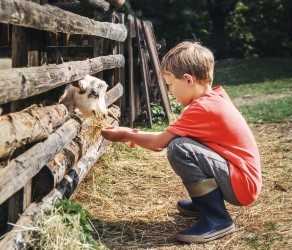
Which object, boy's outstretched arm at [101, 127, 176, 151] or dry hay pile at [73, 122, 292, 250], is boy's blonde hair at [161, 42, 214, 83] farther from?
dry hay pile at [73, 122, 292, 250]

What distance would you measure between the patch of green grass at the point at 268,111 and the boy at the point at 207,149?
4.97 metres

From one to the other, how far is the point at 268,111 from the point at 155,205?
211 inches

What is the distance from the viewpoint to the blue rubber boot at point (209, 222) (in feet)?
10.8

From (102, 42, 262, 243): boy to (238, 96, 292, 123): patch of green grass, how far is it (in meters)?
4.97

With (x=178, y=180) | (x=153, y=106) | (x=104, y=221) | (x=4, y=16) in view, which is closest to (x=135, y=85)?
(x=153, y=106)

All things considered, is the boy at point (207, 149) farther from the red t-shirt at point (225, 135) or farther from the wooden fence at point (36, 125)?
the wooden fence at point (36, 125)

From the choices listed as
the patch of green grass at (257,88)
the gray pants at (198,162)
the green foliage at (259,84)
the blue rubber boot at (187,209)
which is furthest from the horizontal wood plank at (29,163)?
the patch of green grass at (257,88)

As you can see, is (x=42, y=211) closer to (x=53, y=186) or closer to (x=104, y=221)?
(x=53, y=186)

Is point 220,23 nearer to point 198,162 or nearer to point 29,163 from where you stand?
point 198,162

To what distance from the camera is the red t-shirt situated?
3295mm

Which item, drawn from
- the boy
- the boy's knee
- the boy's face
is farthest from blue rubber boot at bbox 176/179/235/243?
the boy's face

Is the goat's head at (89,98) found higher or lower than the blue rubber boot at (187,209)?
higher

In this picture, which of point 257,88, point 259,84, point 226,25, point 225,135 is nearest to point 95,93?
point 225,135

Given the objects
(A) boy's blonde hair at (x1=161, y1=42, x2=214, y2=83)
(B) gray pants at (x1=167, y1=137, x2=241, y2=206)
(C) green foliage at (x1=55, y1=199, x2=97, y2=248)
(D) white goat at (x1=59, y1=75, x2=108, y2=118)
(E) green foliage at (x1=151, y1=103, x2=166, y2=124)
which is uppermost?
(A) boy's blonde hair at (x1=161, y1=42, x2=214, y2=83)
